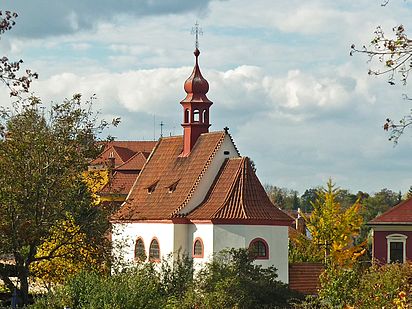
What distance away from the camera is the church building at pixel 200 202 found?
171ft

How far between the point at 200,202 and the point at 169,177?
4462 mm

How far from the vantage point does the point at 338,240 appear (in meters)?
62.7

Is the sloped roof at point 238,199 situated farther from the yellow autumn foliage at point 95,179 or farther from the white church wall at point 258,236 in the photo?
the yellow autumn foliage at point 95,179

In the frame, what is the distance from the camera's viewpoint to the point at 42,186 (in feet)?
100

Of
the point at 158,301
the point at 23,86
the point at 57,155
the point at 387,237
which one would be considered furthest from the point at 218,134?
the point at 23,86

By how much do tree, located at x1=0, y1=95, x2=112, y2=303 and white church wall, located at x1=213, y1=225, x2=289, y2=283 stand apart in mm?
19598

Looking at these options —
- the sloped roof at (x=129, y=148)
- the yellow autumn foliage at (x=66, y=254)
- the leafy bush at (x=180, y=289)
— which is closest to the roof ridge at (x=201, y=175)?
the leafy bush at (x=180, y=289)

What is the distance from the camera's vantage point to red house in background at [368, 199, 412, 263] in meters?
64.8

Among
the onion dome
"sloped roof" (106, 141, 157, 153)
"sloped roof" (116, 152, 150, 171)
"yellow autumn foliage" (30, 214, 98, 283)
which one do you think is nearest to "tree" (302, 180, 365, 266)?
the onion dome

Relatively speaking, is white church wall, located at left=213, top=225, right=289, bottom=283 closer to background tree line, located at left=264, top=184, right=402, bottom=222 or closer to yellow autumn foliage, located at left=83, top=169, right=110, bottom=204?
yellow autumn foliage, located at left=83, top=169, right=110, bottom=204

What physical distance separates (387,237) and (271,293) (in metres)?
25.2

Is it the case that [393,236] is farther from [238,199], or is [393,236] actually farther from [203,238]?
[203,238]

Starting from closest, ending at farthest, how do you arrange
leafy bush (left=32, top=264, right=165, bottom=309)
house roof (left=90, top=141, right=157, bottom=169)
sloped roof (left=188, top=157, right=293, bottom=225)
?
leafy bush (left=32, top=264, right=165, bottom=309), sloped roof (left=188, top=157, right=293, bottom=225), house roof (left=90, top=141, right=157, bottom=169)

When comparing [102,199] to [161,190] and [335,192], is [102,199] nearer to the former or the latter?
[161,190]
